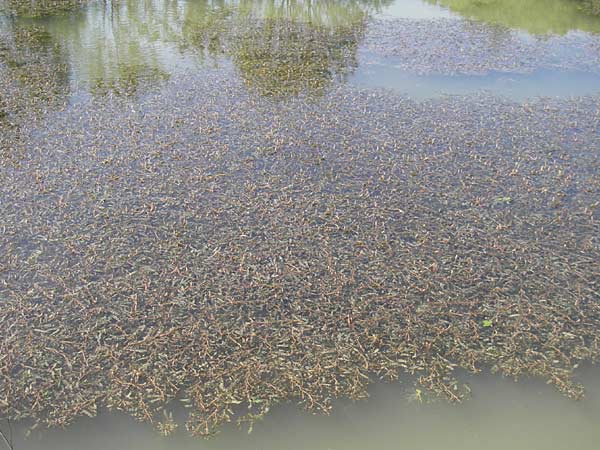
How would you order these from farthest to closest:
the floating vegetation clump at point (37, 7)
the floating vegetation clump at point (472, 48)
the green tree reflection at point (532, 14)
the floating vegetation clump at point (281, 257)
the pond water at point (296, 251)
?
the green tree reflection at point (532, 14) < the floating vegetation clump at point (37, 7) < the floating vegetation clump at point (472, 48) < the floating vegetation clump at point (281, 257) < the pond water at point (296, 251)

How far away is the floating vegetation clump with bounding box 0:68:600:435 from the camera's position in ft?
11.7

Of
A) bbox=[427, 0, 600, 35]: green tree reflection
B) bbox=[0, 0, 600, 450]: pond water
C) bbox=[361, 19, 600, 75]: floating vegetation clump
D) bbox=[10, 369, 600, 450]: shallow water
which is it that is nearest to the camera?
bbox=[10, 369, 600, 450]: shallow water

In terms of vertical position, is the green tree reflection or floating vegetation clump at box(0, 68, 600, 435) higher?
the green tree reflection

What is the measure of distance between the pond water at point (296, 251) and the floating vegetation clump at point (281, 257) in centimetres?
2

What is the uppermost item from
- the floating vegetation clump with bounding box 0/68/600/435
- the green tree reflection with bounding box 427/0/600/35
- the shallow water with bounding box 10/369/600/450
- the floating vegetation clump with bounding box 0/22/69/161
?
the green tree reflection with bounding box 427/0/600/35

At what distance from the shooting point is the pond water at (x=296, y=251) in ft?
11.0

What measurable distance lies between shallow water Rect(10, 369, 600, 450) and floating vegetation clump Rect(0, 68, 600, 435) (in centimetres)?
11

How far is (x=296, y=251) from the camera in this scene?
15.5ft

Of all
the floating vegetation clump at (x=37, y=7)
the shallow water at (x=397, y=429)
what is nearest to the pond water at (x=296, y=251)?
the shallow water at (x=397, y=429)

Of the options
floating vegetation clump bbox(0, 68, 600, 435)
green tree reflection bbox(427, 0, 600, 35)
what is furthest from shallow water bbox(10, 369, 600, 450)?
green tree reflection bbox(427, 0, 600, 35)

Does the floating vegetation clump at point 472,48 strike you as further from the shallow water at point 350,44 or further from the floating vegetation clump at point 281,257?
the floating vegetation clump at point 281,257

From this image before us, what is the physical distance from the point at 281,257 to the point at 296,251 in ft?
0.53

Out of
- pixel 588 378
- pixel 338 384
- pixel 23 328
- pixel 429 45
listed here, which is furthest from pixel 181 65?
pixel 588 378

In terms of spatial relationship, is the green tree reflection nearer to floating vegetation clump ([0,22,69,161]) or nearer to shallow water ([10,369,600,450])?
floating vegetation clump ([0,22,69,161])
